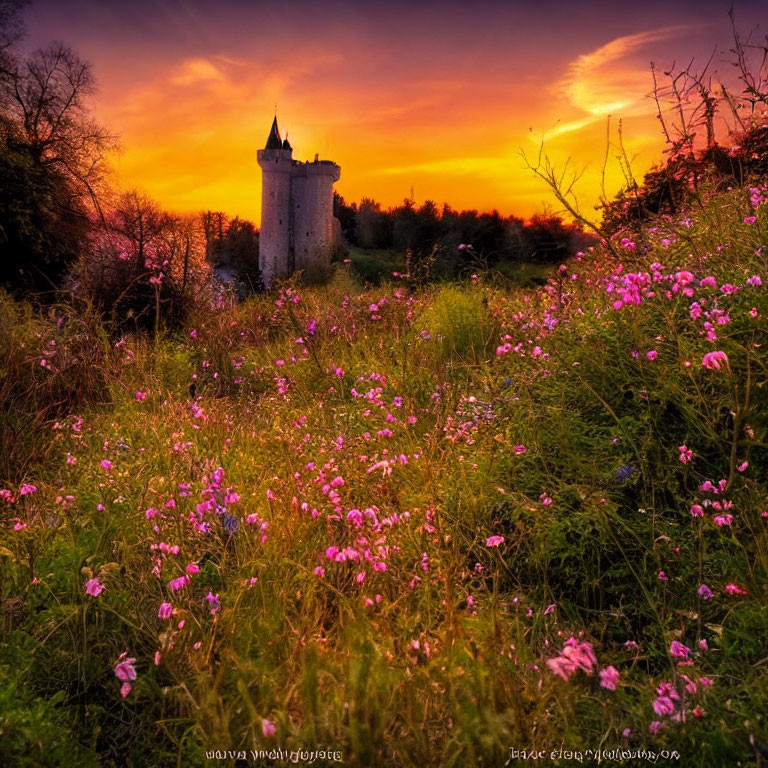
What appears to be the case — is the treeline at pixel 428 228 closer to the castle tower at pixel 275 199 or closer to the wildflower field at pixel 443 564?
the castle tower at pixel 275 199

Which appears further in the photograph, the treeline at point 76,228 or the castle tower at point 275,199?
the castle tower at point 275,199

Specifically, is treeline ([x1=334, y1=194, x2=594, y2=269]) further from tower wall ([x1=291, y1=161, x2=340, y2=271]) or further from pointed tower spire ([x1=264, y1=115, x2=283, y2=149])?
pointed tower spire ([x1=264, y1=115, x2=283, y2=149])

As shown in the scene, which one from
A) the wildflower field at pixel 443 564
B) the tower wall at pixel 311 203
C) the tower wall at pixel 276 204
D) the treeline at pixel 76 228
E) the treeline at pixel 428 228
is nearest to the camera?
the wildflower field at pixel 443 564

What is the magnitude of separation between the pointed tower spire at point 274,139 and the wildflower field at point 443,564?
165 ft

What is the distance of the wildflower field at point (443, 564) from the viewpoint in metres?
1.56

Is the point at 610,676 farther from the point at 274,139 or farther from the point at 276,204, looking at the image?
the point at 274,139

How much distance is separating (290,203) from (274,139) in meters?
5.65

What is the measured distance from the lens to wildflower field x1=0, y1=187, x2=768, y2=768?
1.56 meters

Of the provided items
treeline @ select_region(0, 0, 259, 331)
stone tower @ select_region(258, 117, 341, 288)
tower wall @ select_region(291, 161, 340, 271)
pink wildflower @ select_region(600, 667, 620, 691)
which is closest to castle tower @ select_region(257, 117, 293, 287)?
stone tower @ select_region(258, 117, 341, 288)

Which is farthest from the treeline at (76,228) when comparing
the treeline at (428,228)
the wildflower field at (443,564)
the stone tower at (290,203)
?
the stone tower at (290,203)

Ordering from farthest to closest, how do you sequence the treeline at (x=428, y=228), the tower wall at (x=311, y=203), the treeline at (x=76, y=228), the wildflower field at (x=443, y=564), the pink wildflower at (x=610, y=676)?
the tower wall at (x=311, y=203), the treeline at (x=428, y=228), the treeline at (x=76, y=228), the wildflower field at (x=443, y=564), the pink wildflower at (x=610, y=676)

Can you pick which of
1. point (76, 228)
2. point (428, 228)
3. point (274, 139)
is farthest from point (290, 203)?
point (76, 228)

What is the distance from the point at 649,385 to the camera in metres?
2.89

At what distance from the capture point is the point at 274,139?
165ft
